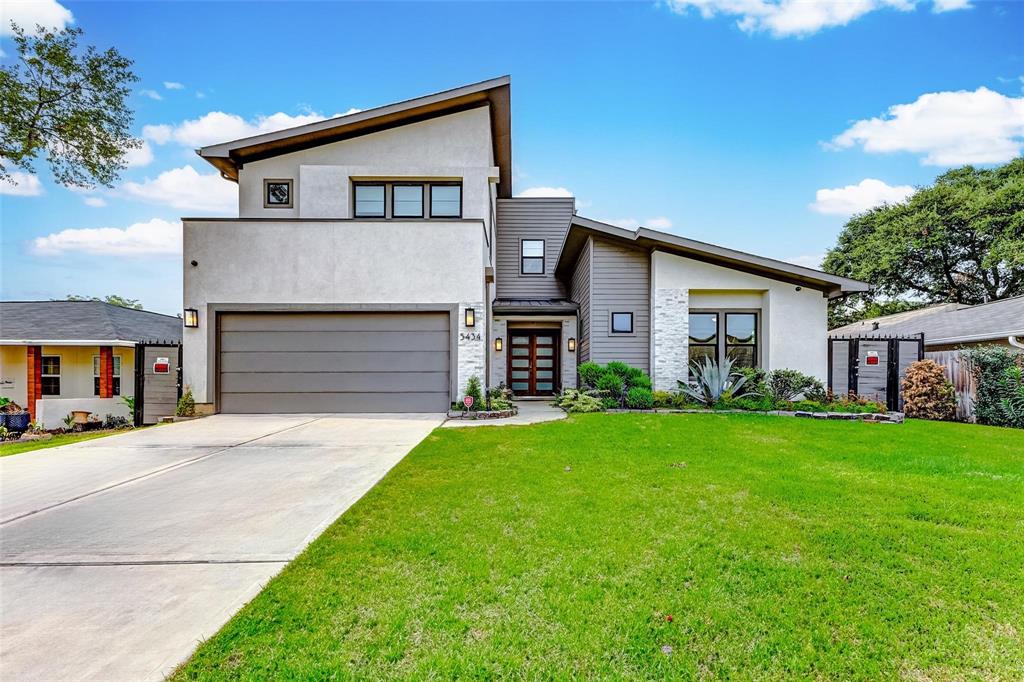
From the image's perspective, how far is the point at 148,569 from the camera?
2863 millimetres

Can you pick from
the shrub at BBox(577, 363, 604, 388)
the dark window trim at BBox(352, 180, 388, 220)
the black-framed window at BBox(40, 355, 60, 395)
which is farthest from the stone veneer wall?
the black-framed window at BBox(40, 355, 60, 395)

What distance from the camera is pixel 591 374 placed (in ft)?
36.7

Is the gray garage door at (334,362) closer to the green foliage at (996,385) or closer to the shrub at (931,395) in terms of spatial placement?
the shrub at (931,395)

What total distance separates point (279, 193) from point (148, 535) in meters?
9.40

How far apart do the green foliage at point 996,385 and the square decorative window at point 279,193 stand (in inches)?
607

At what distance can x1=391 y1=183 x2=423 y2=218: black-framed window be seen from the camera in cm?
1105

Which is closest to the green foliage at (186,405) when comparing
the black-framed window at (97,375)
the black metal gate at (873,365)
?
the black-framed window at (97,375)

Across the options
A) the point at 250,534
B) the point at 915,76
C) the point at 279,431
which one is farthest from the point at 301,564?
the point at 915,76

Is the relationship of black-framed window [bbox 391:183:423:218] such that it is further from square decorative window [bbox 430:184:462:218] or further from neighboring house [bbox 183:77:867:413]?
square decorative window [bbox 430:184:462:218]

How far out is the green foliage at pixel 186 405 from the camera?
9.28m

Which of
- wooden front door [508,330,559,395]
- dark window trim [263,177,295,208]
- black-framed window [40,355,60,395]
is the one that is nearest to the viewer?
dark window trim [263,177,295,208]

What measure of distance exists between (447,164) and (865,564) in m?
10.5

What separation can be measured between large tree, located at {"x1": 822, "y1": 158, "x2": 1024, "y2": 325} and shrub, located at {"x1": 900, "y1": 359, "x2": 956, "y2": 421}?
1636cm

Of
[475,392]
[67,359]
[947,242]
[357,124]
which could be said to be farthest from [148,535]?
[947,242]
